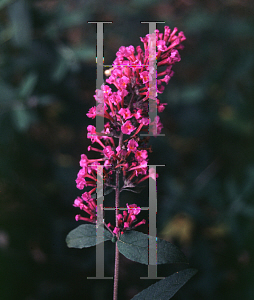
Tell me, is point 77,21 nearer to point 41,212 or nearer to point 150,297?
point 41,212

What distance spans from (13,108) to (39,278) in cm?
35

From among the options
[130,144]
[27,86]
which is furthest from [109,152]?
[27,86]

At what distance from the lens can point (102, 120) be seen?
379 mm

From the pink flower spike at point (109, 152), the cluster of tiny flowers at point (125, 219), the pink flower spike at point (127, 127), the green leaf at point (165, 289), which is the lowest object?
the green leaf at point (165, 289)

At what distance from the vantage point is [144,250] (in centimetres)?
33

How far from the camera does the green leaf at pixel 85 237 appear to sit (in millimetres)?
370

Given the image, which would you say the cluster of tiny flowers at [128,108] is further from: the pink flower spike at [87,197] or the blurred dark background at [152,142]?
the blurred dark background at [152,142]

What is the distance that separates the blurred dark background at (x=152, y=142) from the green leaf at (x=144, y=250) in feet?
0.69

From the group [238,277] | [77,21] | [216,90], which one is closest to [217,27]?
[216,90]

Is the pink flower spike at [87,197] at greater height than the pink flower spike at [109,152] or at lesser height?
lesser

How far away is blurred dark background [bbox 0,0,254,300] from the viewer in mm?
560

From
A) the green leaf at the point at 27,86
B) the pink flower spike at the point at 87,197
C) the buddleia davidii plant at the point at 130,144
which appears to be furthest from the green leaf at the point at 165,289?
the green leaf at the point at 27,86

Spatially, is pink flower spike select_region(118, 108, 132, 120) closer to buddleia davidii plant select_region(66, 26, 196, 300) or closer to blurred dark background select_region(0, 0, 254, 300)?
buddleia davidii plant select_region(66, 26, 196, 300)

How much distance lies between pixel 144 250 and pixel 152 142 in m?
0.33
